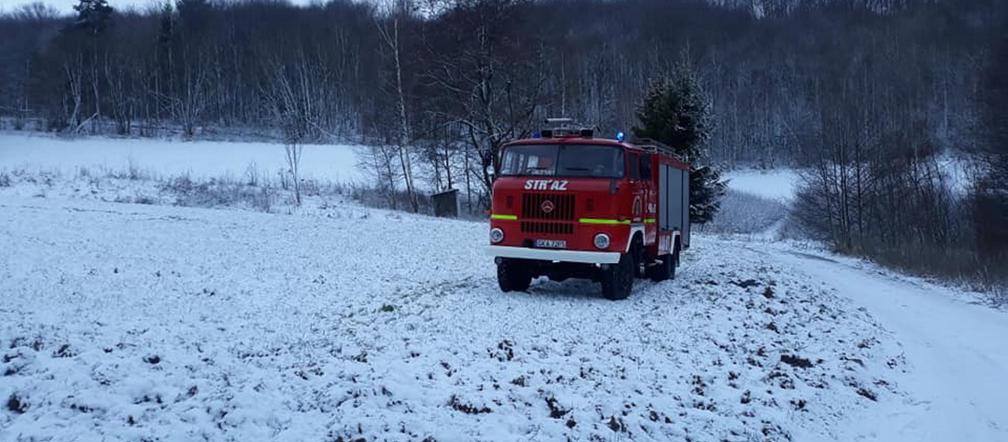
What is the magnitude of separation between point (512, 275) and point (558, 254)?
121cm

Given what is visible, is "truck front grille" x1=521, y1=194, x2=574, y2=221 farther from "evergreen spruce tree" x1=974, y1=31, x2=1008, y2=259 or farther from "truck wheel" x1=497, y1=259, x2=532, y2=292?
"evergreen spruce tree" x1=974, y1=31, x2=1008, y2=259

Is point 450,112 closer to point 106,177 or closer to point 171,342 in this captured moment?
point 106,177

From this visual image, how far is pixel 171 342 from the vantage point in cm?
797

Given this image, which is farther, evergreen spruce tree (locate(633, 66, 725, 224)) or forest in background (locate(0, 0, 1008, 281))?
evergreen spruce tree (locate(633, 66, 725, 224))

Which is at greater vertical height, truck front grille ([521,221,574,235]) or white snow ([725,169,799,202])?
white snow ([725,169,799,202])

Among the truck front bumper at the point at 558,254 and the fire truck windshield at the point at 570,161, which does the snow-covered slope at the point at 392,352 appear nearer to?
the truck front bumper at the point at 558,254

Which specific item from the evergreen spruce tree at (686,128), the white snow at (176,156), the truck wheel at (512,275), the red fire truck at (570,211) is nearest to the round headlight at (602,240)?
the red fire truck at (570,211)

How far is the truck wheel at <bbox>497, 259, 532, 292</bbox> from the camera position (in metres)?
13.3

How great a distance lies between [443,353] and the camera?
336 inches

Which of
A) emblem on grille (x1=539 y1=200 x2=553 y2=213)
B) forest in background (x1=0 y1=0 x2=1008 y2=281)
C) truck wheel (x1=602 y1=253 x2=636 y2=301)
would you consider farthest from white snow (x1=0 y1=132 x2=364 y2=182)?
truck wheel (x1=602 y1=253 x2=636 y2=301)

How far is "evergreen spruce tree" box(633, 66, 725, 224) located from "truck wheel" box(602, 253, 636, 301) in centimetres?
2234

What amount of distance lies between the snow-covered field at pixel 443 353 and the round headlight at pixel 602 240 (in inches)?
38.5

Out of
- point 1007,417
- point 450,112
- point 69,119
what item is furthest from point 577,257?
point 69,119

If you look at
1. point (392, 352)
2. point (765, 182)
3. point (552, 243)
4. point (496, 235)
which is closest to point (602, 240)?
point (552, 243)
